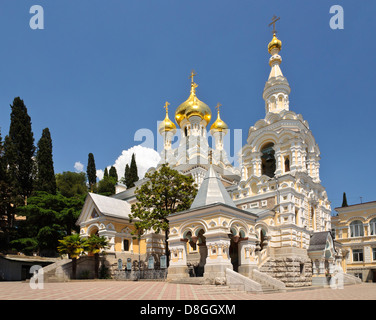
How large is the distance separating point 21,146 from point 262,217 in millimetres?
26658

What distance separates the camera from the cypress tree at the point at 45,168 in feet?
116

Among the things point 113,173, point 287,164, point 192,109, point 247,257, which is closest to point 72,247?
point 247,257

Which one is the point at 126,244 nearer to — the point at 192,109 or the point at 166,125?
the point at 192,109

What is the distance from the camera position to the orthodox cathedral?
1862cm

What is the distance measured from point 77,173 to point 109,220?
27827mm

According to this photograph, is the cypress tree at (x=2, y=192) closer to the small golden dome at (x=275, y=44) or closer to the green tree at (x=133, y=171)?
the green tree at (x=133, y=171)

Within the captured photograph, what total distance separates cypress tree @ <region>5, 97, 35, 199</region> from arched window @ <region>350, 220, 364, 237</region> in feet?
118

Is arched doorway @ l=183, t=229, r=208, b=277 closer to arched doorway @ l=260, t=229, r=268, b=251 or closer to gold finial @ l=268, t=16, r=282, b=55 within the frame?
arched doorway @ l=260, t=229, r=268, b=251

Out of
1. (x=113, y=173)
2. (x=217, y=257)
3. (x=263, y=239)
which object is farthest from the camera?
(x=113, y=173)

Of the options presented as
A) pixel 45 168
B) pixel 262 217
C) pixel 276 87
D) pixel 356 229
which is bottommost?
pixel 356 229

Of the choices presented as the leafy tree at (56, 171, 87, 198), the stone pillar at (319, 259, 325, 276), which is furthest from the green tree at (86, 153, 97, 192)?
the stone pillar at (319, 259, 325, 276)

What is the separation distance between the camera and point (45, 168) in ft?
119
